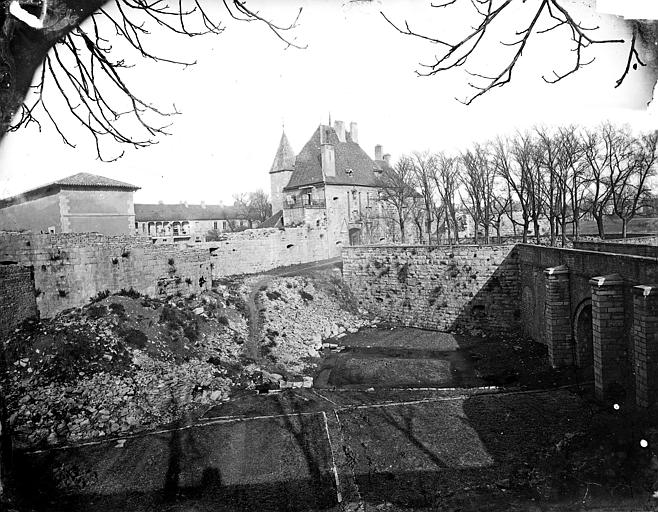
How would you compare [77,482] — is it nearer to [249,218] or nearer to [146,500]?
[146,500]

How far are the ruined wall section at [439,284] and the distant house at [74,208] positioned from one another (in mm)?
12469

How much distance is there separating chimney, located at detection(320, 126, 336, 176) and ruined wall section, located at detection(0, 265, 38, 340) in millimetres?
23950

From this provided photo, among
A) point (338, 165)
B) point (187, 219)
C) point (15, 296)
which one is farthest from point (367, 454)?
point (187, 219)

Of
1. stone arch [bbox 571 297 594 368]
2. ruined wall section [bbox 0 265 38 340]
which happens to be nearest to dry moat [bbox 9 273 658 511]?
stone arch [bbox 571 297 594 368]

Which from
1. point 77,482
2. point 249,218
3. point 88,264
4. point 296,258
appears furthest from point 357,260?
point 249,218

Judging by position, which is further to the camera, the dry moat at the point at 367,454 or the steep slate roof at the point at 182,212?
the steep slate roof at the point at 182,212

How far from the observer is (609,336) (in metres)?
10.2

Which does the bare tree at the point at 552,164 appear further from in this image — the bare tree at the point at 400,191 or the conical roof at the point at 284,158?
the conical roof at the point at 284,158

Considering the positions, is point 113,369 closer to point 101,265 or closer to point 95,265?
point 95,265

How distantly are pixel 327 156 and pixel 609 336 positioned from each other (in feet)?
88.2

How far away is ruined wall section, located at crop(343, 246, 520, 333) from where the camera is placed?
1958 centimetres

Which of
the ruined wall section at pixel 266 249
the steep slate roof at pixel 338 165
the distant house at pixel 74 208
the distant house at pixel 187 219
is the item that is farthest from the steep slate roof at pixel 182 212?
the distant house at pixel 74 208

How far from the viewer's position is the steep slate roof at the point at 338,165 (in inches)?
1368

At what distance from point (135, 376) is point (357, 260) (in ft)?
49.1
